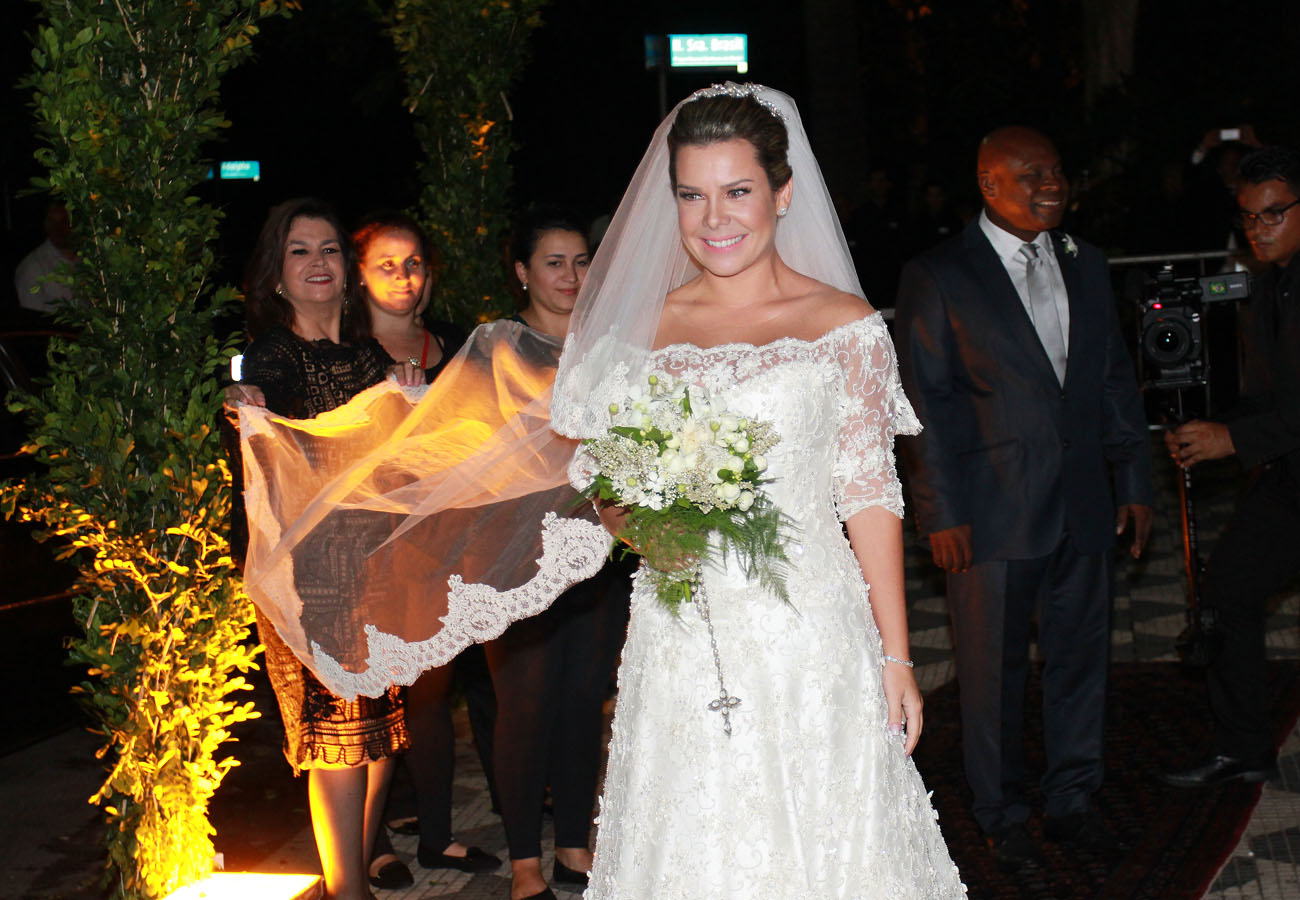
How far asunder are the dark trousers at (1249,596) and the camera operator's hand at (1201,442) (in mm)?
225

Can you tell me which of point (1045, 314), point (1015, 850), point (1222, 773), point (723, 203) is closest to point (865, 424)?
point (723, 203)

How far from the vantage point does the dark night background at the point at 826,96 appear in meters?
16.3

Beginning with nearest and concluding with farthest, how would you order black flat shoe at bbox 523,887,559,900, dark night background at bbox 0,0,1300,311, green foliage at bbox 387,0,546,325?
black flat shoe at bbox 523,887,559,900
green foliage at bbox 387,0,546,325
dark night background at bbox 0,0,1300,311

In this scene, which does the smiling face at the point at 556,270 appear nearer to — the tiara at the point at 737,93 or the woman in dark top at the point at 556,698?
the woman in dark top at the point at 556,698

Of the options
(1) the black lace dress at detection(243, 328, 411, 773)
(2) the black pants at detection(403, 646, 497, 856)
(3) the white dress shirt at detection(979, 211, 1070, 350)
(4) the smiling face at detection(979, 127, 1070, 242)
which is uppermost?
(4) the smiling face at detection(979, 127, 1070, 242)

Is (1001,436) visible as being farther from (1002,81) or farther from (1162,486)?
(1002,81)

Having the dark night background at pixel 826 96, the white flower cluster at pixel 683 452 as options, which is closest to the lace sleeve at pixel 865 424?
the white flower cluster at pixel 683 452

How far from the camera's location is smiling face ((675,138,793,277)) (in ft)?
11.9

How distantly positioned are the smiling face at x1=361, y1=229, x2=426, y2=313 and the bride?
1909 mm

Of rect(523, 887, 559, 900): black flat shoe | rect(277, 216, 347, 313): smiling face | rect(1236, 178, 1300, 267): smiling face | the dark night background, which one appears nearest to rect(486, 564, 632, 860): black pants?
rect(523, 887, 559, 900): black flat shoe

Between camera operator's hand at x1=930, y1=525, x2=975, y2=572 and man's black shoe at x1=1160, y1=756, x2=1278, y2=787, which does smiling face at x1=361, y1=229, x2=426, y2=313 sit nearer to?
camera operator's hand at x1=930, y1=525, x2=975, y2=572

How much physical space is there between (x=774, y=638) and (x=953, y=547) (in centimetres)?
203

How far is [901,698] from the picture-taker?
11.9ft

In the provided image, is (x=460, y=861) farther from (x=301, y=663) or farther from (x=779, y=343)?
(x=779, y=343)
